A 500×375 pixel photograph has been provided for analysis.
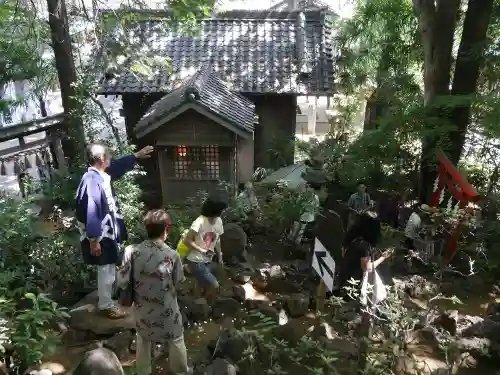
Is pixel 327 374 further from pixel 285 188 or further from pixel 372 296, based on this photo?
pixel 285 188

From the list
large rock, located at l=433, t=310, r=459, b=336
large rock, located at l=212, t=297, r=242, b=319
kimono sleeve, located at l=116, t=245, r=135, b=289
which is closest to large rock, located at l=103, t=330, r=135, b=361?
large rock, located at l=212, t=297, r=242, b=319

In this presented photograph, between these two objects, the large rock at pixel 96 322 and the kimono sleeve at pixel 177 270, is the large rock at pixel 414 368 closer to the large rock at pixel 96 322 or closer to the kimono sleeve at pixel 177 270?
the kimono sleeve at pixel 177 270

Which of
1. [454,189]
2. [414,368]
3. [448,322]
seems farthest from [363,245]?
[454,189]

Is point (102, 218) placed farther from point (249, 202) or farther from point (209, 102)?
point (209, 102)

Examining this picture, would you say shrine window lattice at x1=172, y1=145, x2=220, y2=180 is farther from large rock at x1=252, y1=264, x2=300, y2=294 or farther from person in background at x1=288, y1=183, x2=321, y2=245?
large rock at x1=252, y1=264, x2=300, y2=294

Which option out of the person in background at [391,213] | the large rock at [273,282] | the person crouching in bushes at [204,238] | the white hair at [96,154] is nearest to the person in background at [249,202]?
the large rock at [273,282]

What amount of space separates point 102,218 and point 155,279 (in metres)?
1.35

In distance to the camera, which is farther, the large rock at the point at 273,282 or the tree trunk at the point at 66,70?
the tree trunk at the point at 66,70

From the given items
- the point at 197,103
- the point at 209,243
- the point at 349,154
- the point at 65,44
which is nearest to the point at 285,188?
the point at 349,154

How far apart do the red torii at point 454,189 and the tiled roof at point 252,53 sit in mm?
5089

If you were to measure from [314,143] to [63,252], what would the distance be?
8302 mm

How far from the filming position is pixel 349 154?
970 centimetres

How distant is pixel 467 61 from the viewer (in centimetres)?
845

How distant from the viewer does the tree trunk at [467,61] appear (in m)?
8.12
